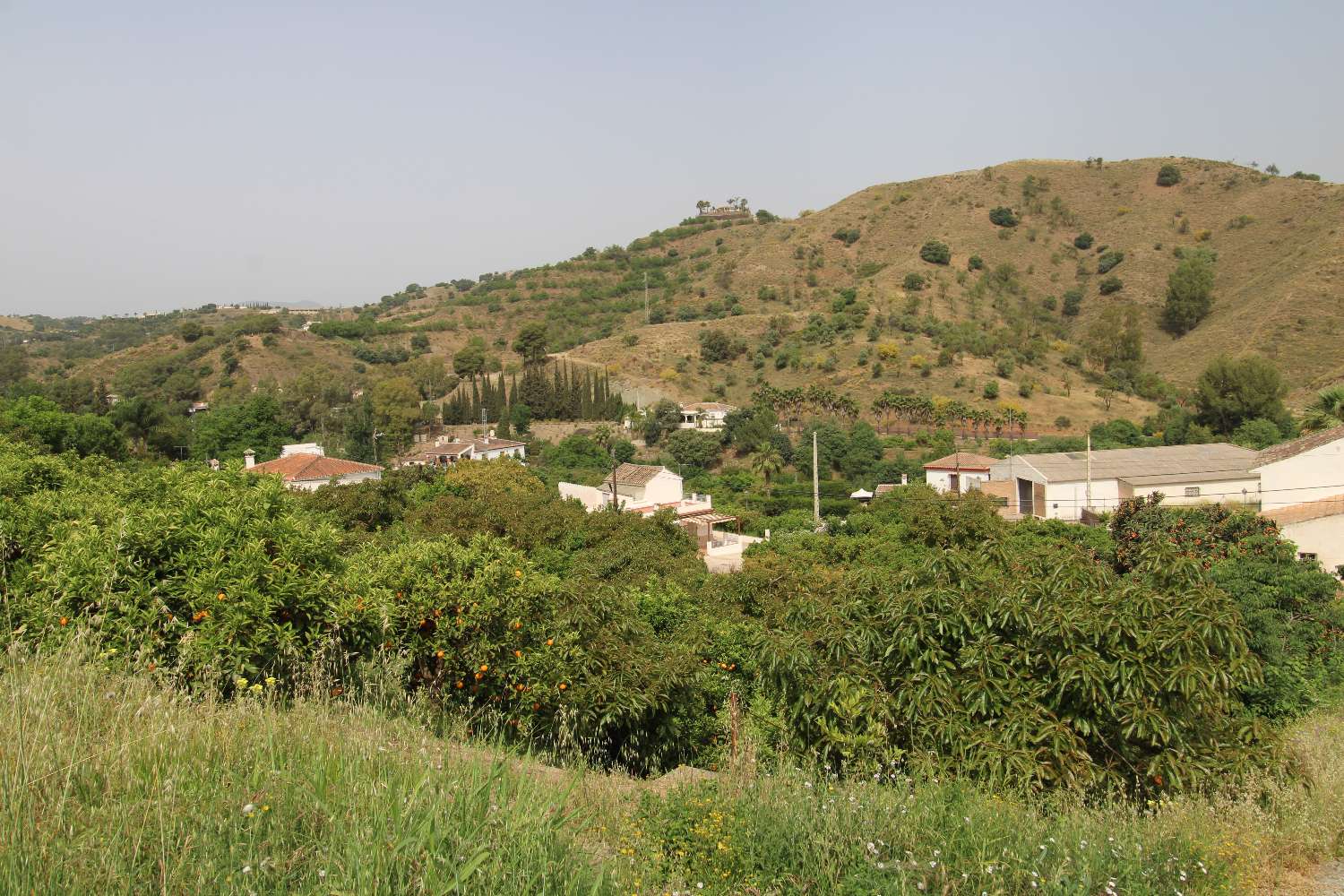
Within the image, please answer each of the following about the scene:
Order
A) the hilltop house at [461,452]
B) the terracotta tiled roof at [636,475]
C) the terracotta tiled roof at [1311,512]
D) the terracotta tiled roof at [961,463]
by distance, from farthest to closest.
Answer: the hilltop house at [461,452]
the terracotta tiled roof at [636,475]
the terracotta tiled roof at [961,463]
the terracotta tiled roof at [1311,512]

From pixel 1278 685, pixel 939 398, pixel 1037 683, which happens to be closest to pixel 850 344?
pixel 939 398

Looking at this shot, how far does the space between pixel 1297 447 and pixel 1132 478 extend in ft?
14.5

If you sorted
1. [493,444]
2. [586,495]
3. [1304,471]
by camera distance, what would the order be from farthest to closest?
[493,444] < [586,495] < [1304,471]

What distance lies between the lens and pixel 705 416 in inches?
2110

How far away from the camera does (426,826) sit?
3.03 metres

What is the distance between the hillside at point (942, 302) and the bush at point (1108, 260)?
0.70 metres

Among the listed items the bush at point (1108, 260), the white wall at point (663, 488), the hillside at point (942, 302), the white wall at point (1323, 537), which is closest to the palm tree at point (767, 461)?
the white wall at point (663, 488)

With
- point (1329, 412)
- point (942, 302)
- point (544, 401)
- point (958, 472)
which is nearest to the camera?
point (1329, 412)

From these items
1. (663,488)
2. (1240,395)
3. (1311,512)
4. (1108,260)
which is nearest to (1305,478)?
(1311,512)

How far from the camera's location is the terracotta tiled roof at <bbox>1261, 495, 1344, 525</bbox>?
62.8 ft

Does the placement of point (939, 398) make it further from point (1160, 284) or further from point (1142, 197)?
point (1142, 197)

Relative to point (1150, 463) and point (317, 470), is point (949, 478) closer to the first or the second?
point (1150, 463)

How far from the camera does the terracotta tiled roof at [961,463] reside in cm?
3675

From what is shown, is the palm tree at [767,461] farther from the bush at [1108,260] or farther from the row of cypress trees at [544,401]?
the bush at [1108,260]
